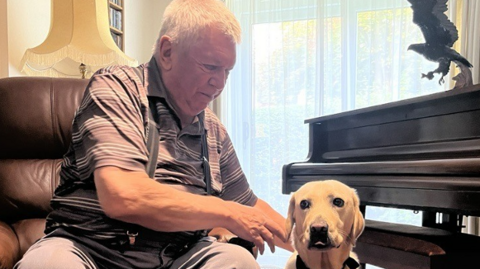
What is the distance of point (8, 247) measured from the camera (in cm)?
116

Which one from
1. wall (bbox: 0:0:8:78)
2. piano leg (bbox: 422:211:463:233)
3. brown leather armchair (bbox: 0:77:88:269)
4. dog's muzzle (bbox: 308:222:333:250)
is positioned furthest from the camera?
wall (bbox: 0:0:8:78)

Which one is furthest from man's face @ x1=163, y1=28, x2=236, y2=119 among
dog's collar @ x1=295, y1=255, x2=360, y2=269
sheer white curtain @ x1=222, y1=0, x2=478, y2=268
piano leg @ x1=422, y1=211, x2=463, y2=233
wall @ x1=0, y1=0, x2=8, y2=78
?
sheer white curtain @ x1=222, y1=0, x2=478, y2=268

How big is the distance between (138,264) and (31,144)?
77 cm

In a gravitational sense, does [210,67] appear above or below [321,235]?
above

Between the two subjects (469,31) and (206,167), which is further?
(469,31)

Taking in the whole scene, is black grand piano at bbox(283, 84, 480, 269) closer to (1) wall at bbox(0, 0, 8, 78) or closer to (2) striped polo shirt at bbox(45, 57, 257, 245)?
(2) striped polo shirt at bbox(45, 57, 257, 245)

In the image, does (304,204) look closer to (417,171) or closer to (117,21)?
(417,171)

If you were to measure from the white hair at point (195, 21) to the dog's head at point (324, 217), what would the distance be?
1.35 feet

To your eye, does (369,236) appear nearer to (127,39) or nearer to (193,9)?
(193,9)

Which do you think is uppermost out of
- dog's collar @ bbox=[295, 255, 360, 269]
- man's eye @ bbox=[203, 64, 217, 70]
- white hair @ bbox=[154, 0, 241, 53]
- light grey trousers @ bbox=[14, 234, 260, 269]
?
white hair @ bbox=[154, 0, 241, 53]

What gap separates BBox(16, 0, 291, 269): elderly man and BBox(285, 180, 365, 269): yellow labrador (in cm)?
6

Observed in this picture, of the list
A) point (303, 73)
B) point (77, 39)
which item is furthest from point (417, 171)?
point (303, 73)

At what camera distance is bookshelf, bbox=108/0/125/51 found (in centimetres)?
293

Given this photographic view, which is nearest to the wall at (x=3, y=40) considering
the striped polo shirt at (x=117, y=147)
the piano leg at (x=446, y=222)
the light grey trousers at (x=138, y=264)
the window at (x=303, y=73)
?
the window at (x=303, y=73)
